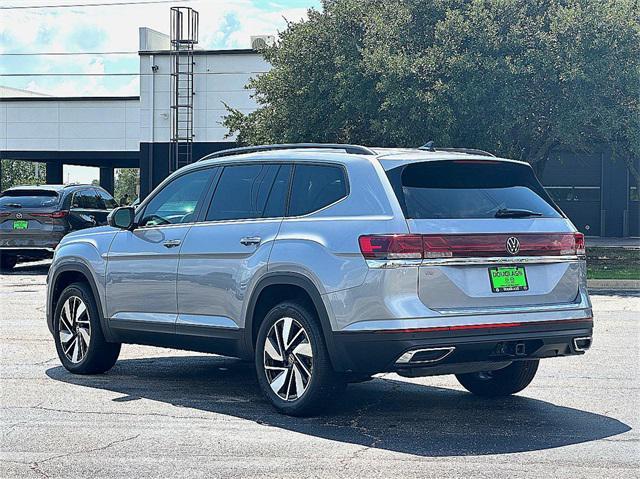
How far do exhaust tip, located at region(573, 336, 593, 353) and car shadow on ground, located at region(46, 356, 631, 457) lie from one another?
0.52 metres

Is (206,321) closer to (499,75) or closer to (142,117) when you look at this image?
(499,75)

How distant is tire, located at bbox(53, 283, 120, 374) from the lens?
932 centimetres

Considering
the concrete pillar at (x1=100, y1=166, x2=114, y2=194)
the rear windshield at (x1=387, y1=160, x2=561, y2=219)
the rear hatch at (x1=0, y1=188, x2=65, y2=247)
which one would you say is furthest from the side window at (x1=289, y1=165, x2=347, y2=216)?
the concrete pillar at (x1=100, y1=166, x2=114, y2=194)

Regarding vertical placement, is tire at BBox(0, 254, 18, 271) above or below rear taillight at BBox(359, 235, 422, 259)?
below

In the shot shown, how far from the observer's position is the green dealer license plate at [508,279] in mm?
7074

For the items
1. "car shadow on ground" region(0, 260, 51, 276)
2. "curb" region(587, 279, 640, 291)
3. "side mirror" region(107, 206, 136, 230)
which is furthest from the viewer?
"car shadow on ground" region(0, 260, 51, 276)

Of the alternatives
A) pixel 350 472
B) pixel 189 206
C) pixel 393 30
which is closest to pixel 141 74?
pixel 393 30

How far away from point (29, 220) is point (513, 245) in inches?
637

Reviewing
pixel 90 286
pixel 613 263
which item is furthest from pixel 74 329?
pixel 613 263

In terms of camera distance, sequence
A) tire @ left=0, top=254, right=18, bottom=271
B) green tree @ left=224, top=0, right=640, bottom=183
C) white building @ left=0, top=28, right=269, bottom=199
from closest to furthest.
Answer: tire @ left=0, top=254, right=18, bottom=271
green tree @ left=224, top=0, right=640, bottom=183
white building @ left=0, top=28, right=269, bottom=199

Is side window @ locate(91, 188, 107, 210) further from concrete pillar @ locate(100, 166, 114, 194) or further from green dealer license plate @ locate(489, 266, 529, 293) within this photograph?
concrete pillar @ locate(100, 166, 114, 194)

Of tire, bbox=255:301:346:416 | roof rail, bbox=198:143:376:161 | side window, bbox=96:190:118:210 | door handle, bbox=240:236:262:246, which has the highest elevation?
roof rail, bbox=198:143:376:161

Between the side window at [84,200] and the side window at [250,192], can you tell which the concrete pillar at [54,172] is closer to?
the side window at [84,200]

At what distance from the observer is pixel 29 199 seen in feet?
71.5
